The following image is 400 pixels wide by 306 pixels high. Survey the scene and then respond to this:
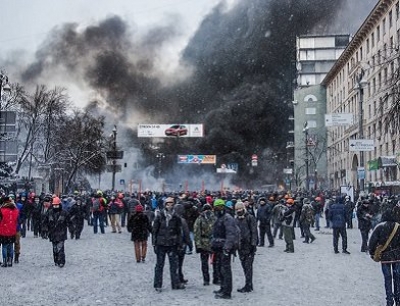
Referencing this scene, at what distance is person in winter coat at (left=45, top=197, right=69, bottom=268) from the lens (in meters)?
12.9

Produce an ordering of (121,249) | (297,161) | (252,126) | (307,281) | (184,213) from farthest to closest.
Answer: (252,126)
(297,161)
(121,249)
(184,213)
(307,281)

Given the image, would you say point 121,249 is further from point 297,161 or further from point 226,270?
point 297,161

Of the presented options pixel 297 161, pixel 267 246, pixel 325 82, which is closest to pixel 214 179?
pixel 297 161

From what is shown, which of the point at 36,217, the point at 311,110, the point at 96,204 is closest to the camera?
→ the point at 36,217

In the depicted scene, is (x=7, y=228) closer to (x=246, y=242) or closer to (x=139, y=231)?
(x=139, y=231)

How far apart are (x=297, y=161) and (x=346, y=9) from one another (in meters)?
38.8

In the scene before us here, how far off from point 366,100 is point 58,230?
45083mm

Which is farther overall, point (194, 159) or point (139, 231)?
point (194, 159)

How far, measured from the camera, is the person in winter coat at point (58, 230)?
1291 centimetres

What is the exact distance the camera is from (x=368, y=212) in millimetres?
17125

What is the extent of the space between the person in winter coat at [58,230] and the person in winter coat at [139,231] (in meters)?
1.65

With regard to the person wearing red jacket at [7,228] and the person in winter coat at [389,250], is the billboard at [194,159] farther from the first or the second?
the person in winter coat at [389,250]

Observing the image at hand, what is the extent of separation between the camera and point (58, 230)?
505 inches

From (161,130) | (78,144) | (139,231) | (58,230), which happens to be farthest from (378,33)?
(58,230)
